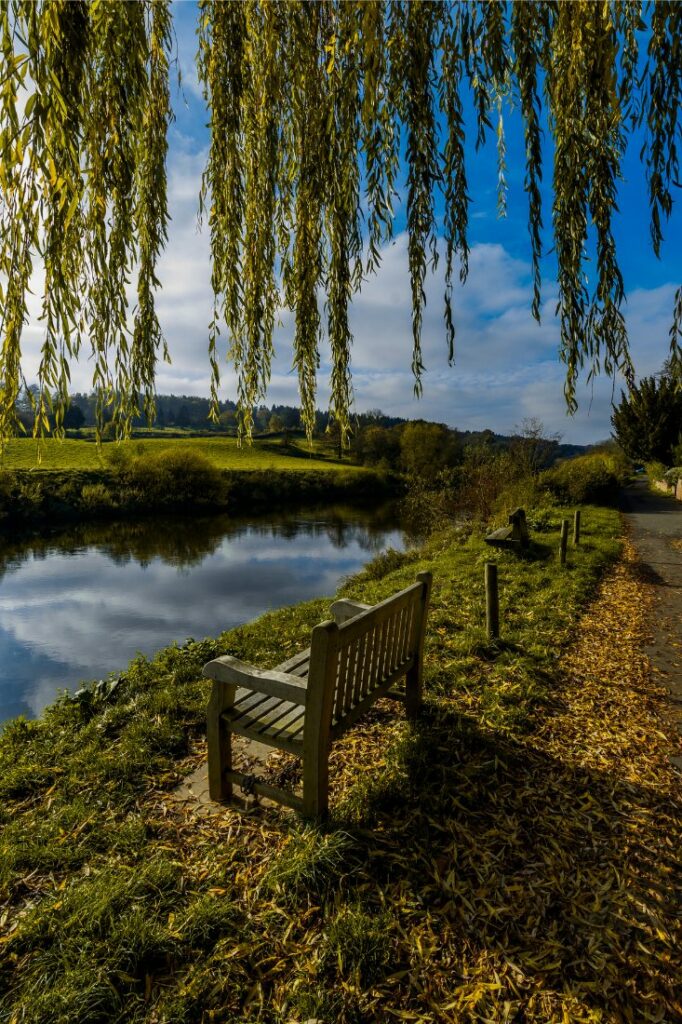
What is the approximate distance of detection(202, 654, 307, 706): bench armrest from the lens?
283 centimetres

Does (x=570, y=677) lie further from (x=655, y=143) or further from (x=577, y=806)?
(x=655, y=143)

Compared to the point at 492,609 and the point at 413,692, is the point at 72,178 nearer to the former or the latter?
the point at 413,692

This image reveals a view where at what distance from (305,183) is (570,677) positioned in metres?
5.05

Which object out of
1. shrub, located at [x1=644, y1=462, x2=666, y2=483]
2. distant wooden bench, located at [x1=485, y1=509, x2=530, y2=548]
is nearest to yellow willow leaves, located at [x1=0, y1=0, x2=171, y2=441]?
distant wooden bench, located at [x1=485, y1=509, x2=530, y2=548]

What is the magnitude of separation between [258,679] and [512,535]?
343 inches

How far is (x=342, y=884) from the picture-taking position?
8.16ft

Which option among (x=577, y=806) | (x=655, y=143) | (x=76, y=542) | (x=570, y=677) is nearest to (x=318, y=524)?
(x=76, y=542)

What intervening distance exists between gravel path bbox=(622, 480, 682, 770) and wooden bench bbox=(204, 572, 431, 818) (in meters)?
2.49

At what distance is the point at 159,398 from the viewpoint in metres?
1.79

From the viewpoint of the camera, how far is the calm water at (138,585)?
901cm

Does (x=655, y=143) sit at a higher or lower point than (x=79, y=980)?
higher

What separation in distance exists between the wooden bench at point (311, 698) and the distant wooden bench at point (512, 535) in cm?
701

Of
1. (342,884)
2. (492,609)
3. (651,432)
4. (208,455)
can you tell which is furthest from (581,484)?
(208,455)

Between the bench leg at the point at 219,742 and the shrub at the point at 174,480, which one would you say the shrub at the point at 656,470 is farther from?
the bench leg at the point at 219,742
